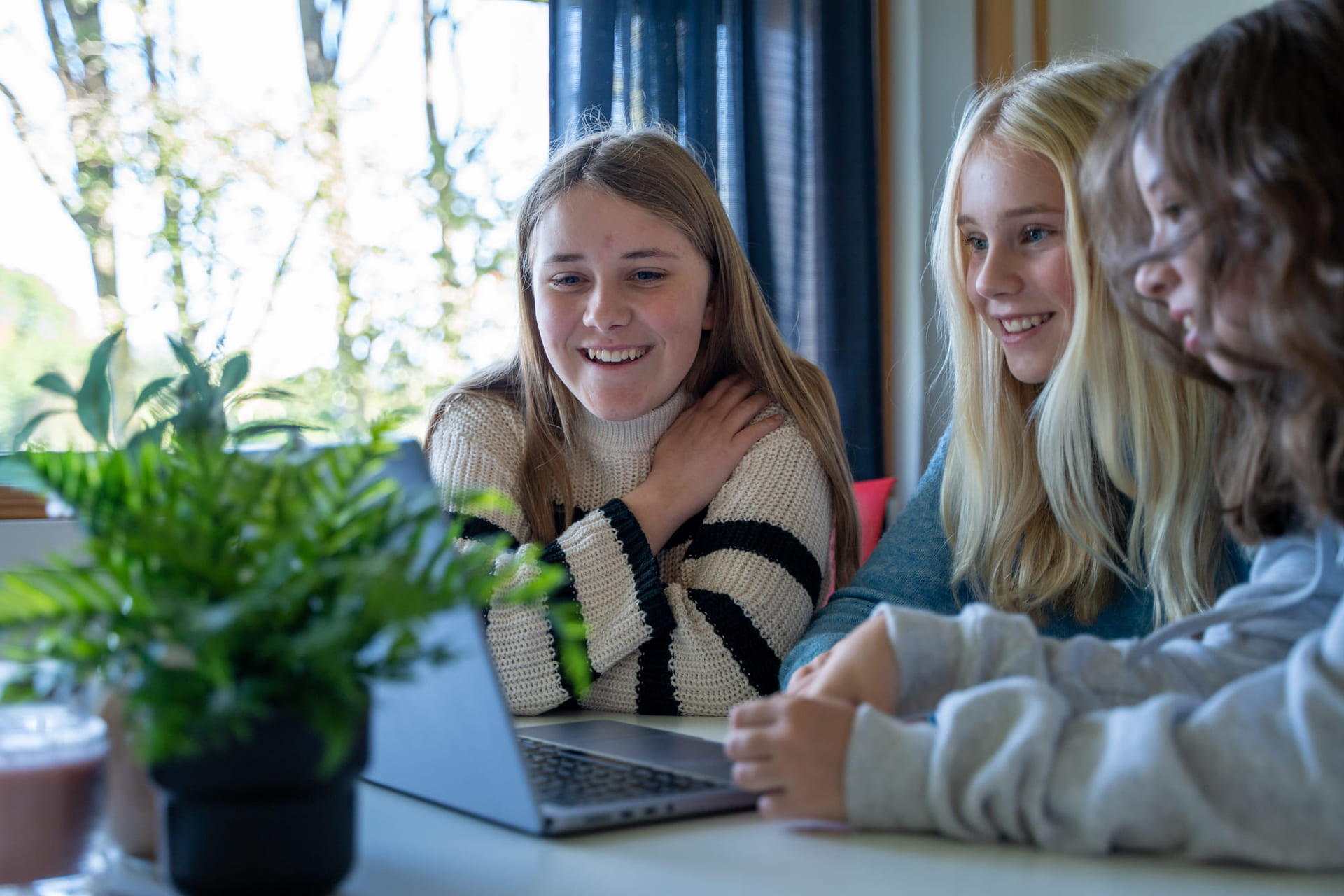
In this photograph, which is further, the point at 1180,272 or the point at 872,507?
the point at 872,507

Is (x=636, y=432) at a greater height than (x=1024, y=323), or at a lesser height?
lesser

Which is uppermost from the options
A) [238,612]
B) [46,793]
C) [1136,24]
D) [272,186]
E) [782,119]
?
[1136,24]

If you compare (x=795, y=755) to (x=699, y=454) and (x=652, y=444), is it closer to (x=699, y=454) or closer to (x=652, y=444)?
(x=699, y=454)

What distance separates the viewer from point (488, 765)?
623 millimetres

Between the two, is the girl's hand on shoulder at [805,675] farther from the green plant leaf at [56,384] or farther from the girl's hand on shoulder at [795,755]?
the green plant leaf at [56,384]

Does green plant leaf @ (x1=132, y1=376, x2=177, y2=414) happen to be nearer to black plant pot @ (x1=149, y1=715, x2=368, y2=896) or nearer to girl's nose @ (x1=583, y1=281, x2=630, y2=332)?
black plant pot @ (x1=149, y1=715, x2=368, y2=896)

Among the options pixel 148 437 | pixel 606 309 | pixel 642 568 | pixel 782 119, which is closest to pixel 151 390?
pixel 148 437

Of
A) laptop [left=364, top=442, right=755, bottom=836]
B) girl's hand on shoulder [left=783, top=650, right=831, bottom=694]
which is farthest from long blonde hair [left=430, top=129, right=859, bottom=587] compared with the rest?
laptop [left=364, top=442, right=755, bottom=836]

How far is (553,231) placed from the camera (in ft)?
4.77

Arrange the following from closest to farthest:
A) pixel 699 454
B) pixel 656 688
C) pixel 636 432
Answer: pixel 656 688, pixel 699 454, pixel 636 432

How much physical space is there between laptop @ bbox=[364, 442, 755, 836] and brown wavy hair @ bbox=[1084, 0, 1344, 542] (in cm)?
41

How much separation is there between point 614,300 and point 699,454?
221mm

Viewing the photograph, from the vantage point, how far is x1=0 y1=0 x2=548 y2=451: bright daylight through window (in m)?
2.52

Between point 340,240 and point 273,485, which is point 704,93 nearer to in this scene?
point 340,240
